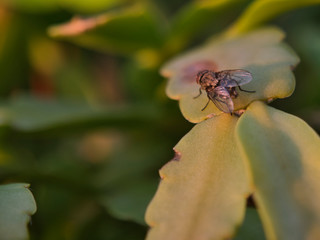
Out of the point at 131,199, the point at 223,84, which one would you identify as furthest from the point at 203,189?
the point at 131,199

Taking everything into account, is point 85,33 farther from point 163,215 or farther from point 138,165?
point 163,215

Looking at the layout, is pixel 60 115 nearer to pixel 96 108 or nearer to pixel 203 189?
pixel 96 108

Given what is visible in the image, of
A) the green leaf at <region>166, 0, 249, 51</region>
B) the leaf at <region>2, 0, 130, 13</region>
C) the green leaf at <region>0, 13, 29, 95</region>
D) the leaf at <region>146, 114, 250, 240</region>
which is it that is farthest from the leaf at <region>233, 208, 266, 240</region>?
the green leaf at <region>0, 13, 29, 95</region>

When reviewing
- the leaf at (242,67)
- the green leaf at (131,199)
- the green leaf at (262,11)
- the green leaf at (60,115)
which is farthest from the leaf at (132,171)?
the green leaf at (262,11)

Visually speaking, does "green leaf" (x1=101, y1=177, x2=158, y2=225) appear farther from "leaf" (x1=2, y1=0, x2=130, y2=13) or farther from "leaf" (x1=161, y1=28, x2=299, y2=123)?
"leaf" (x1=2, y1=0, x2=130, y2=13)

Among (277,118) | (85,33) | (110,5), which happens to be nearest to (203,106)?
(277,118)

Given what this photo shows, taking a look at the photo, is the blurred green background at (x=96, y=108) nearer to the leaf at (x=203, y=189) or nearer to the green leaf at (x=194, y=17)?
the green leaf at (x=194, y=17)
